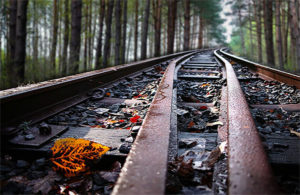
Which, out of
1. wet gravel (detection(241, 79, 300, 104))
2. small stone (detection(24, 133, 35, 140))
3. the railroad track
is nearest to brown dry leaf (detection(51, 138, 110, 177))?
the railroad track

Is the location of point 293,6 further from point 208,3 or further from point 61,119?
point 208,3

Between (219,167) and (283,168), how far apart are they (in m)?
0.29

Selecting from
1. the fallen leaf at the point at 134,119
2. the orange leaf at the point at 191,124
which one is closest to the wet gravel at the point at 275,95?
the orange leaf at the point at 191,124

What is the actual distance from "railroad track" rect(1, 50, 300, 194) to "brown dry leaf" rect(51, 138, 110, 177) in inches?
1.3

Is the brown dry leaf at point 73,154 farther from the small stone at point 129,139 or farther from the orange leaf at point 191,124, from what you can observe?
the orange leaf at point 191,124

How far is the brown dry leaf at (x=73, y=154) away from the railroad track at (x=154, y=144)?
32 mm

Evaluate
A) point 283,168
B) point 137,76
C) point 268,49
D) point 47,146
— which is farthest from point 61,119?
point 268,49

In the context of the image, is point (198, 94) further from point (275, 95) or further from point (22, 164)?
point (22, 164)

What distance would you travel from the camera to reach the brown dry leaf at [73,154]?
1220mm

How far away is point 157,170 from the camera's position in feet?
2.87

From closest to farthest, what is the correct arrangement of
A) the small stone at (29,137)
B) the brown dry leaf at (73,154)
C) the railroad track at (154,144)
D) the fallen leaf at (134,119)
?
the railroad track at (154,144), the brown dry leaf at (73,154), the small stone at (29,137), the fallen leaf at (134,119)

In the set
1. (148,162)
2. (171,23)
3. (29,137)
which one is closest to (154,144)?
(148,162)

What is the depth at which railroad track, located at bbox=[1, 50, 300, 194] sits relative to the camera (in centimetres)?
89

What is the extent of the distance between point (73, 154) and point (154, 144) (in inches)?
18.2
